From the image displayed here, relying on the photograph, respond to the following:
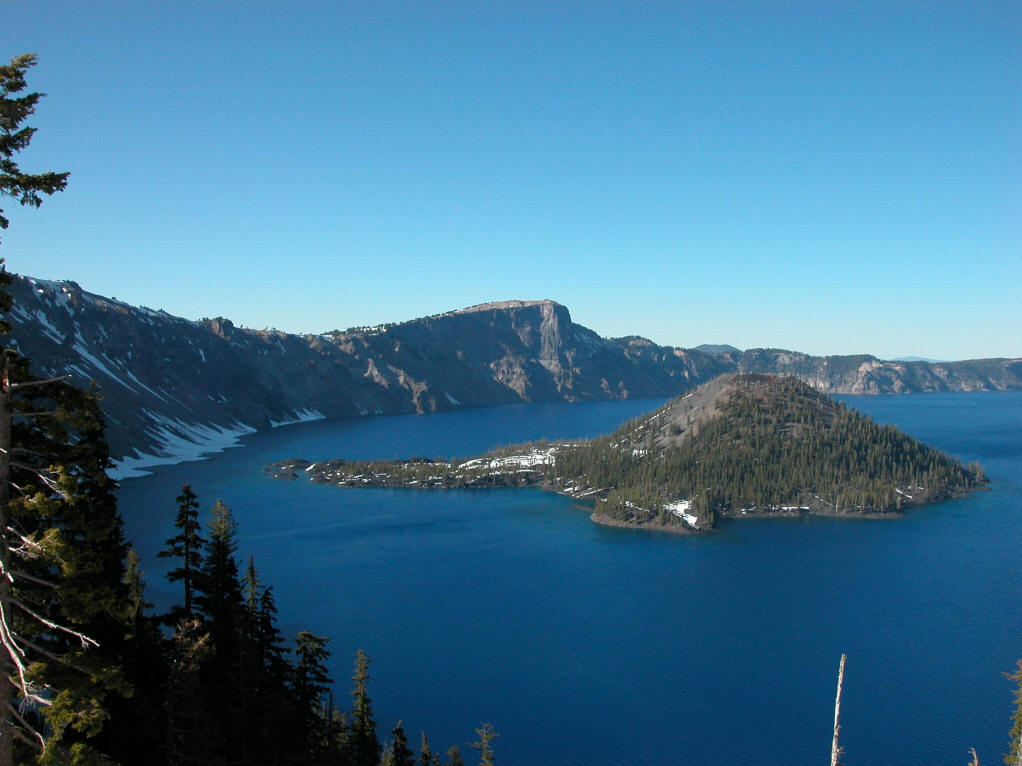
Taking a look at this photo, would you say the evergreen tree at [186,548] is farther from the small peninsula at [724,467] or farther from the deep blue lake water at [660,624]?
the small peninsula at [724,467]

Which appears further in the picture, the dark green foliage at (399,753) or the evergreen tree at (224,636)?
the dark green foliage at (399,753)

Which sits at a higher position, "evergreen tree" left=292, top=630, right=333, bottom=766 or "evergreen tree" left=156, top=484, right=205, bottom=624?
"evergreen tree" left=156, top=484, right=205, bottom=624

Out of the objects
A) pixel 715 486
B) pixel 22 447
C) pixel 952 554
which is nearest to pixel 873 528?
pixel 952 554

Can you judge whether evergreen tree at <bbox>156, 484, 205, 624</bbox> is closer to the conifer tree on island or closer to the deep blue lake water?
the conifer tree on island

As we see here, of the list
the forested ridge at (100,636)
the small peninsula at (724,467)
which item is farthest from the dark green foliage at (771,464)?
the forested ridge at (100,636)

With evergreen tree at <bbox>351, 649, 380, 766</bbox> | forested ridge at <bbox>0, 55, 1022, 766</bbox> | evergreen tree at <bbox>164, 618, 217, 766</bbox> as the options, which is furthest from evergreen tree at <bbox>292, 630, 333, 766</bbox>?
evergreen tree at <bbox>164, 618, 217, 766</bbox>

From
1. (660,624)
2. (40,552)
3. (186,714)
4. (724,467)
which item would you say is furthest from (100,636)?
(724,467)
